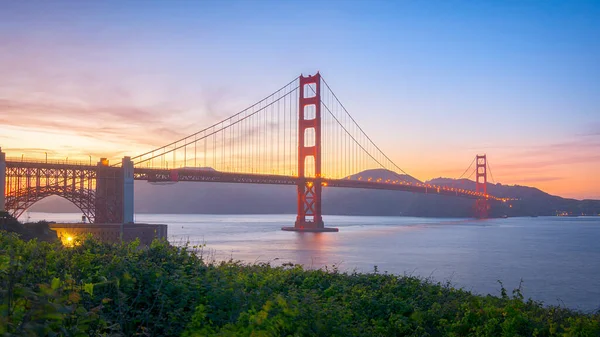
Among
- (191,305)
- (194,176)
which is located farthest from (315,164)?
(191,305)

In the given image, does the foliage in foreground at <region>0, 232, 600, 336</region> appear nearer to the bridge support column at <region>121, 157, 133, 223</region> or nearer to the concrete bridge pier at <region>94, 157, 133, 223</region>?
the concrete bridge pier at <region>94, 157, 133, 223</region>

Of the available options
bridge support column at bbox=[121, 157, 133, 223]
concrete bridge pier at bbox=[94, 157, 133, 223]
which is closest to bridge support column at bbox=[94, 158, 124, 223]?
concrete bridge pier at bbox=[94, 157, 133, 223]

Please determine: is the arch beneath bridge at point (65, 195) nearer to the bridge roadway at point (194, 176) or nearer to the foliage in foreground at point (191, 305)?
the bridge roadway at point (194, 176)

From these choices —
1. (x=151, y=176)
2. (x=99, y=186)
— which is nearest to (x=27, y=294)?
(x=99, y=186)

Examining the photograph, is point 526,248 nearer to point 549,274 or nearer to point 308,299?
point 549,274

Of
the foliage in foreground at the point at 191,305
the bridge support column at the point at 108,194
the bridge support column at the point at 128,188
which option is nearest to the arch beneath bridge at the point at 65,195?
the bridge support column at the point at 108,194

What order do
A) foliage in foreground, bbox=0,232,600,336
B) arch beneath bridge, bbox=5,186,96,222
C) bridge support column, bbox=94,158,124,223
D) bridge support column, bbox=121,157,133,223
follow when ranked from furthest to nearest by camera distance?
bridge support column, bbox=121,157,133,223 → bridge support column, bbox=94,158,124,223 → arch beneath bridge, bbox=5,186,96,222 → foliage in foreground, bbox=0,232,600,336

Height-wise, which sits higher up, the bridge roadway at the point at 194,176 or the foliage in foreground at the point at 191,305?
the bridge roadway at the point at 194,176

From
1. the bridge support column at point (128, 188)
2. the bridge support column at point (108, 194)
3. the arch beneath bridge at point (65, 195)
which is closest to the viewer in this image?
the arch beneath bridge at point (65, 195)

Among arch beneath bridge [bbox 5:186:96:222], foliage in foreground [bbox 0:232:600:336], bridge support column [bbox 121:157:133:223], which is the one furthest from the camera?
bridge support column [bbox 121:157:133:223]
